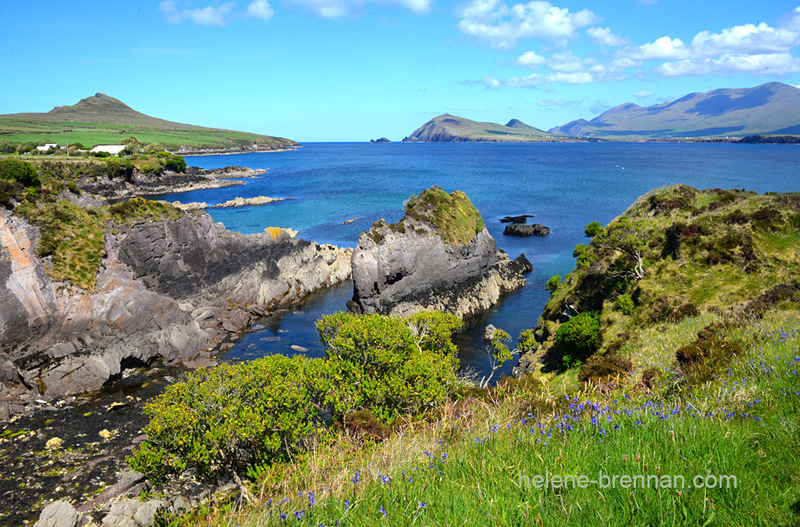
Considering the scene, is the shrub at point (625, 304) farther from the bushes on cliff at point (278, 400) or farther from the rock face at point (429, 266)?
the rock face at point (429, 266)

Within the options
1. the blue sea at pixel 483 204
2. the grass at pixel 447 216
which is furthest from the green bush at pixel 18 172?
the grass at pixel 447 216

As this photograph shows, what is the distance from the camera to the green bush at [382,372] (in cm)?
1934

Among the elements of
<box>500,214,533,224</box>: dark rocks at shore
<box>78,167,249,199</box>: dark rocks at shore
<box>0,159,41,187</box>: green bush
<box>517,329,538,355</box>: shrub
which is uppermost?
<box>0,159,41,187</box>: green bush

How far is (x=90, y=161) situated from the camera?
126m

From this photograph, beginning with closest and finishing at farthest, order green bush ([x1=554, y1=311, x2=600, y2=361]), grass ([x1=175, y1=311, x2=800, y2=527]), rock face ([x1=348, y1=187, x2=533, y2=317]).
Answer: grass ([x1=175, y1=311, x2=800, y2=527]), green bush ([x1=554, y1=311, x2=600, y2=361]), rock face ([x1=348, y1=187, x2=533, y2=317])

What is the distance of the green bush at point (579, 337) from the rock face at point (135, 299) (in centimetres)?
3102

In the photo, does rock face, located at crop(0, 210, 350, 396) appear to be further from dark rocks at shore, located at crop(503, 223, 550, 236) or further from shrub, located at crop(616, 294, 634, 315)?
dark rocks at shore, located at crop(503, 223, 550, 236)

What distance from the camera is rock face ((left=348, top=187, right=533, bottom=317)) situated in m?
50.4

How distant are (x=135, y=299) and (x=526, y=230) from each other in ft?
207

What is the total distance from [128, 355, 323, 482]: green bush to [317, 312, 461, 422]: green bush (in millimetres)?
1375

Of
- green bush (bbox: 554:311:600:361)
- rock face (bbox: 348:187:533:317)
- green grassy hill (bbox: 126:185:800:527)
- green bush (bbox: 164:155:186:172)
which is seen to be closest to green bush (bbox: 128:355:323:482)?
green grassy hill (bbox: 126:185:800:527)

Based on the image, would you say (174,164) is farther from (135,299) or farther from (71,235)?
(135,299)

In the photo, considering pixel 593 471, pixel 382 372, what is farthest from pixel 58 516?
pixel 593 471

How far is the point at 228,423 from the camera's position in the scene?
1778 cm
